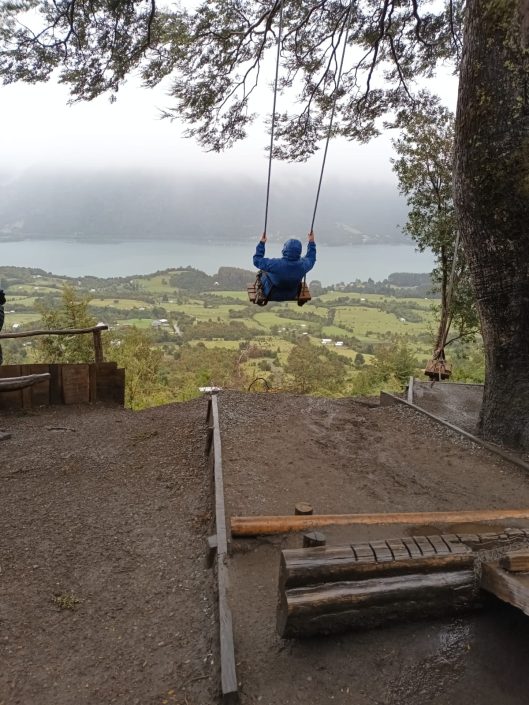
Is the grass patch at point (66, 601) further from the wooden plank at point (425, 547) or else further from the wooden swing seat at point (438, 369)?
the wooden swing seat at point (438, 369)

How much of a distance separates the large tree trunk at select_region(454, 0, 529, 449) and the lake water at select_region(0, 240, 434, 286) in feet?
333

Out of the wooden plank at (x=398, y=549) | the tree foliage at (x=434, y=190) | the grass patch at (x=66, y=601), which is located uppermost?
the tree foliage at (x=434, y=190)

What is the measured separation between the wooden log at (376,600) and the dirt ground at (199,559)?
0.09 m

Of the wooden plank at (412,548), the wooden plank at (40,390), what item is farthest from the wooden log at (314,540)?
the wooden plank at (40,390)

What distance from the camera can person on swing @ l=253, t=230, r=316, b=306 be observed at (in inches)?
227

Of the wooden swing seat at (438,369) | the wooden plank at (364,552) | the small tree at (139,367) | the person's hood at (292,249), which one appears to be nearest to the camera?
the wooden plank at (364,552)

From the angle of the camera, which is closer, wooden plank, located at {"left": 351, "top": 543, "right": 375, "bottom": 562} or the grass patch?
wooden plank, located at {"left": 351, "top": 543, "right": 375, "bottom": 562}

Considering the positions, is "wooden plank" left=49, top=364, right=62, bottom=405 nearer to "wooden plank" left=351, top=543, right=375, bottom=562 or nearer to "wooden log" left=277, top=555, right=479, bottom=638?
"wooden log" left=277, top=555, right=479, bottom=638

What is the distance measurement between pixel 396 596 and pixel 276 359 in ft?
84.7

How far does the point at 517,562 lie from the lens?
1964 millimetres

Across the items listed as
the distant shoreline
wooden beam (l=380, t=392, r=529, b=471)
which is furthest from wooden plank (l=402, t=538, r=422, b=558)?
the distant shoreline

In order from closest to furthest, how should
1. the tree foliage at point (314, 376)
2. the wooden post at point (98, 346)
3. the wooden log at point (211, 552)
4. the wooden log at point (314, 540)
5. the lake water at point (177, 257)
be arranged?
the wooden log at point (314, 540)
the wooden log at point (211, 552)
the wooden post at point (98, 346)
the tree foliage at point (314, 376)
the lake water at point (177, 257)

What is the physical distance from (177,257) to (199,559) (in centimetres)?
15487

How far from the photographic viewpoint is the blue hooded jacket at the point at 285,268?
5754 millimetres
